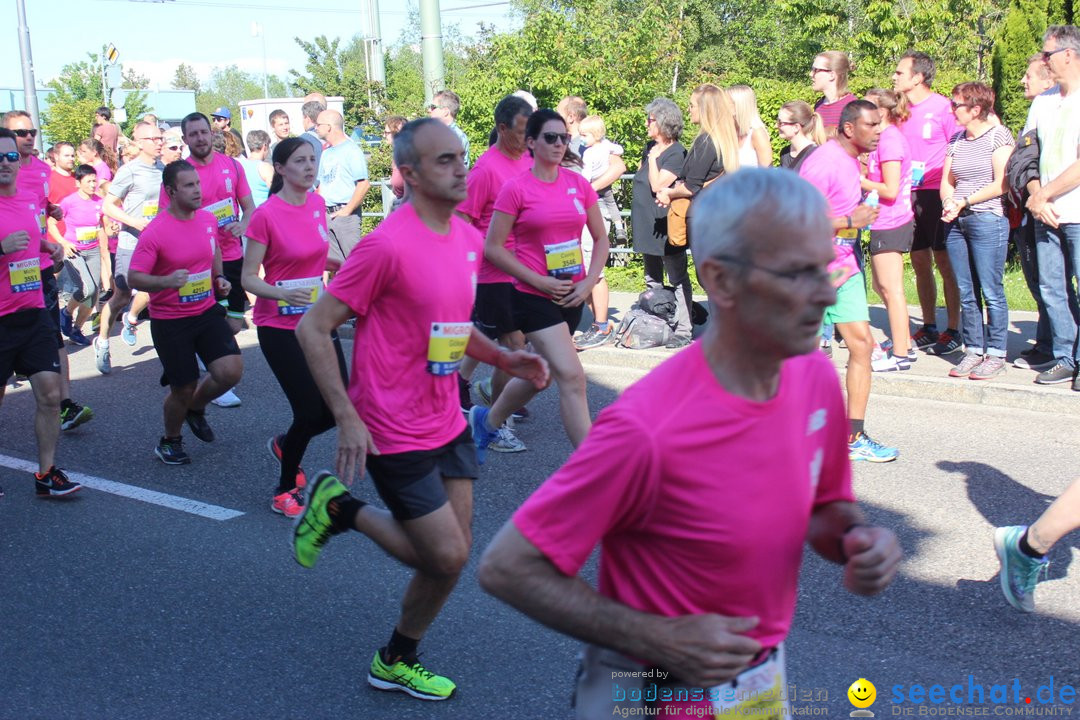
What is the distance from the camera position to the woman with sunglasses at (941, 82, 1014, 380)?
7.71m

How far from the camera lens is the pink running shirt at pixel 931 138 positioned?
866 centimetres

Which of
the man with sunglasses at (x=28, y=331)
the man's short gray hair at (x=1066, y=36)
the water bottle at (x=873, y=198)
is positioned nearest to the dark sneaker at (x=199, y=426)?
the man with sunglasses at (x=28, y=331)

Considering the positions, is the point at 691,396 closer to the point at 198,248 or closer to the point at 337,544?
the point at 337,544

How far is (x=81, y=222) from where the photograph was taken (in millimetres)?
11414

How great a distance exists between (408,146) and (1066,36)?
5119 millimetres

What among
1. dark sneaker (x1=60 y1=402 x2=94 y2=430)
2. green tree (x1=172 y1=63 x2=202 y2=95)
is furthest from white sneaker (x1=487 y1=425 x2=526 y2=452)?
green tree (x1=172 y1=63 x2=202 y2=95)

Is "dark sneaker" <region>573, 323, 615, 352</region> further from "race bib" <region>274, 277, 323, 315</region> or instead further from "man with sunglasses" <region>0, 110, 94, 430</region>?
"man with sunglasses" <region>0, 110, 94, 430</region>

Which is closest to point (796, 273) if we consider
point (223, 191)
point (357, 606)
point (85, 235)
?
point (357, 606)

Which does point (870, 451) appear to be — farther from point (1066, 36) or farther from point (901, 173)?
point (1066, 36)

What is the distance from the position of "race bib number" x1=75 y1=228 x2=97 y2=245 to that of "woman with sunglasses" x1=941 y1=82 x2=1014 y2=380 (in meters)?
8.35

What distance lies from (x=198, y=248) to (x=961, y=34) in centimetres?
2319

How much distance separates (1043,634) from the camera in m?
3.99

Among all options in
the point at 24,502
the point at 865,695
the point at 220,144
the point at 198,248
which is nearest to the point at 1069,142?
the point at 865,695

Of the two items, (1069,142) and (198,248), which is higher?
(1069,142)
